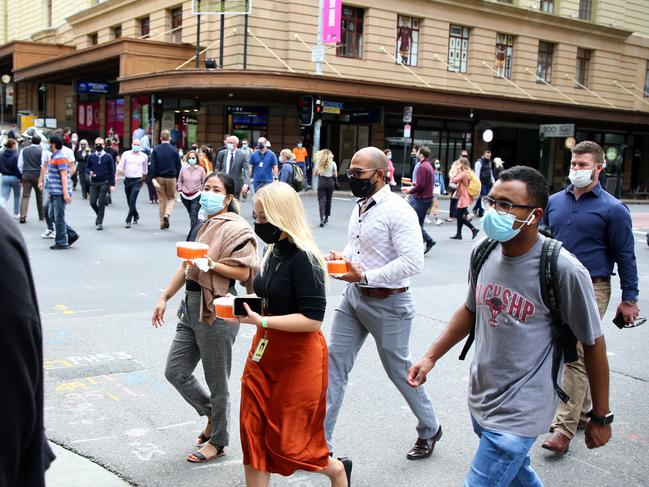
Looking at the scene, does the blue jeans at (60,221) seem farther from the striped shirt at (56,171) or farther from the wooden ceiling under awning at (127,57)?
the wooden ceiling under awning at (127,57)

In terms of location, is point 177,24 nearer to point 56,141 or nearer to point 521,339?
point 56,141

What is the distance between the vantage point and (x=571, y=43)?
3797 centimetres

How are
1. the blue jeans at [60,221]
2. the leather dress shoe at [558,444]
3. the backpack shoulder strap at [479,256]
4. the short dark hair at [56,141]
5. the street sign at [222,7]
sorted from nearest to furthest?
1. the backpack shoulder strap at [479,256]
2. the leather dress shoe at [558,444]
3. the blue jeans at [60,221]
4. the short dark hair at [56,141]
5. the street sign at [222,7]

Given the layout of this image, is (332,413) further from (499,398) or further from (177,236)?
(177,236)

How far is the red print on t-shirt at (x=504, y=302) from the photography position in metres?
3.06

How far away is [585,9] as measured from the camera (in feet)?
129

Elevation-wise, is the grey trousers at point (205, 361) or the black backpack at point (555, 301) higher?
the black backpack at point (555, 301)

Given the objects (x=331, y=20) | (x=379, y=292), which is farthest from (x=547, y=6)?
(x=379, y=292)

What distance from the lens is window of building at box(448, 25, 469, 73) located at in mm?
34156

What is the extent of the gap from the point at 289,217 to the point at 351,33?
2887 centimetres

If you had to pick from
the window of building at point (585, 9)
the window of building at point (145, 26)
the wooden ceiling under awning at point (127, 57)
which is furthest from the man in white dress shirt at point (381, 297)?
the window of building at point (585, 9)

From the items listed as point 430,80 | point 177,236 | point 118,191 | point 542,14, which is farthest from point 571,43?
point 177,236

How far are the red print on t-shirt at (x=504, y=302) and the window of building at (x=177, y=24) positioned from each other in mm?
30682

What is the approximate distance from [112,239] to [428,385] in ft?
28.8
